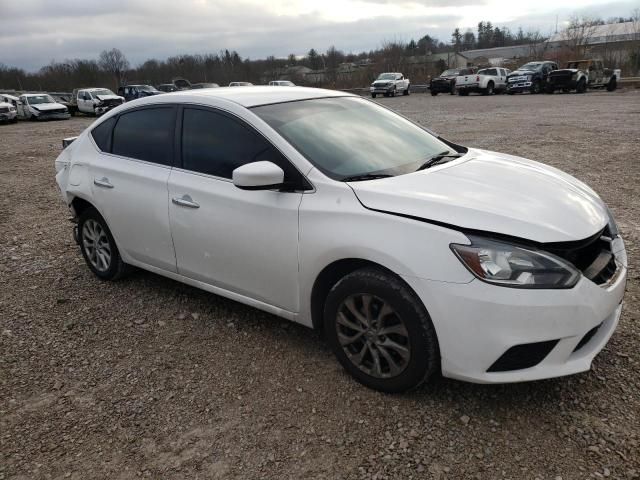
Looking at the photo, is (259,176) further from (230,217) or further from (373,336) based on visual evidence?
(373,336)

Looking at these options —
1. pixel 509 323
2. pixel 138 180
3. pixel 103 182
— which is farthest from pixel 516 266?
pixel 103 182

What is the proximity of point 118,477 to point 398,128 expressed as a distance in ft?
9.38

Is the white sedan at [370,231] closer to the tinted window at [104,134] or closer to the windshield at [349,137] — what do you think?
the windshield at [349,137]

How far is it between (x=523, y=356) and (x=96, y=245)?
12.4 feet

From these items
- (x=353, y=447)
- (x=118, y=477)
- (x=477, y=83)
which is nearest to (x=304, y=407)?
(x=353, y=447)

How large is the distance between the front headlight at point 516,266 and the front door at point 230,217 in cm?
106

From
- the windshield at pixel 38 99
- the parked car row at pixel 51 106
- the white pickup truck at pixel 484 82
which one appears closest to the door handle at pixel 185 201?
the parked car row at pixel 51 106

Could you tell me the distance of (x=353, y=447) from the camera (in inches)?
101

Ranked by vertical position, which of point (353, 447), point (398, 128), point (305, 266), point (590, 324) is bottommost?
point (353, 447)

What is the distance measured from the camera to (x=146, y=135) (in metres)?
4.07

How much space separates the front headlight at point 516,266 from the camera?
2406mm

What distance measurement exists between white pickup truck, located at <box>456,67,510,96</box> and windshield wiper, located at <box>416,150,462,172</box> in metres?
32.0

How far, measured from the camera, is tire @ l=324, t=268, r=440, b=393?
8.59ft

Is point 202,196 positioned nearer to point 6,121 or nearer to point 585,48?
point 6,121
